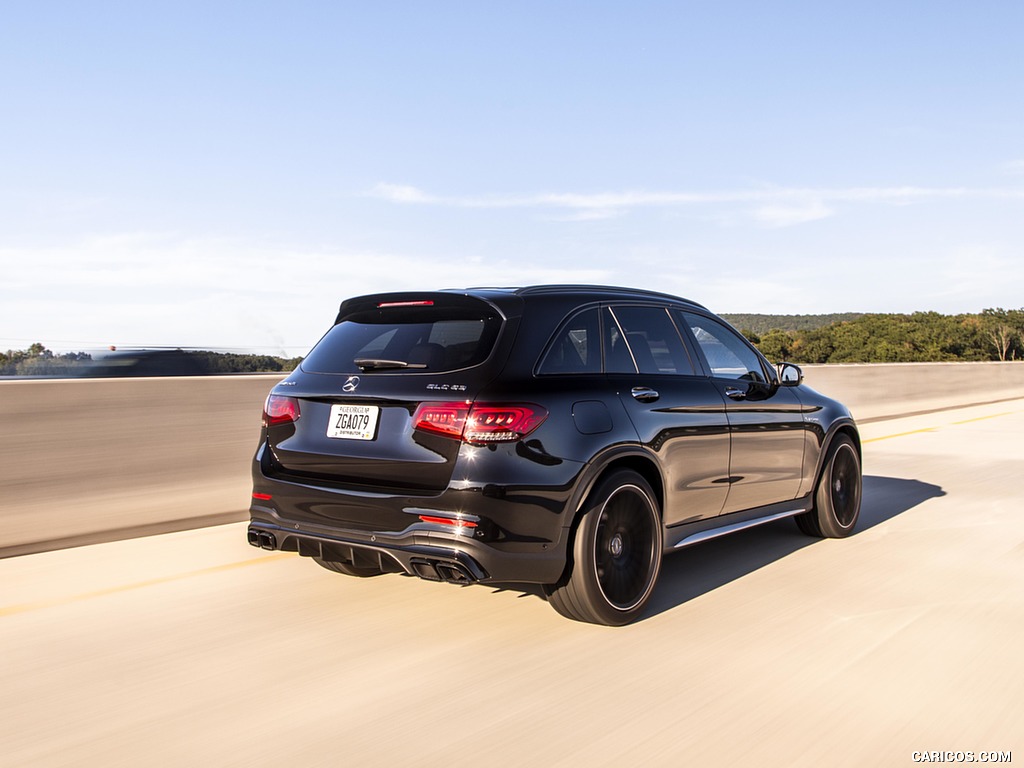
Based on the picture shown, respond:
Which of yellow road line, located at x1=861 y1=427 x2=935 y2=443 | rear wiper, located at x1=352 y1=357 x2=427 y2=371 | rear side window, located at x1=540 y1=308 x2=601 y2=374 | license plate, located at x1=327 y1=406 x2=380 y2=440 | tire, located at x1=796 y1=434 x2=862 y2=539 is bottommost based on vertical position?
yellow road line, located at x1=861 y1=427 x2=935 y2=443

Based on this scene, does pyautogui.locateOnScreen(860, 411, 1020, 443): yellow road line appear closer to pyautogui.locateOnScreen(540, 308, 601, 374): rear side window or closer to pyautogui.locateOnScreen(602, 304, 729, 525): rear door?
pyautogui.locateOnScreen(602, 304, 729, 525): rear door

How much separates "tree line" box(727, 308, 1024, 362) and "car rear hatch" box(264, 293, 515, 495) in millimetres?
82824

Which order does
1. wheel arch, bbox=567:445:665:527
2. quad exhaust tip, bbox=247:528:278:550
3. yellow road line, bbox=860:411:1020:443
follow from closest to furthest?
wheel arch, bbox=567:445:665:527, quad exhaust tip, bbox=247:528:278:550, yellow road line, bbox=860:411:1020:443

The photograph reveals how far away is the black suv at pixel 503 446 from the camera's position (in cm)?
481

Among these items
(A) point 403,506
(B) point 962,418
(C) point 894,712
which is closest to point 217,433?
(A) point 403,506

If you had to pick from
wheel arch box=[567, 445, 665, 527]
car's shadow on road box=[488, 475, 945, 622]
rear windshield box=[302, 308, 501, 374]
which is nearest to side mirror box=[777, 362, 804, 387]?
car's shadow on road box=[488, 475, 945, 622]

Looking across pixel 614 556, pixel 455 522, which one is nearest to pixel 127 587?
pixel 455 522

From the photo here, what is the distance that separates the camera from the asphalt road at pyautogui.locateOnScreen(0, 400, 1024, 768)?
376 cm

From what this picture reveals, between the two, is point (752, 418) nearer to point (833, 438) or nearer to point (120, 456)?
point (833, 438)

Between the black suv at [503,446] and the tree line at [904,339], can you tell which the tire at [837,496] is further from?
the tree line at [904,339]

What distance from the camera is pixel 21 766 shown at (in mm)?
3605

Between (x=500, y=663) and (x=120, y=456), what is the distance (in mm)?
4069

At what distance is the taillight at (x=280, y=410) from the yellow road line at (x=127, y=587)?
1.40 metres

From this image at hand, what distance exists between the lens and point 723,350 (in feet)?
22.3
